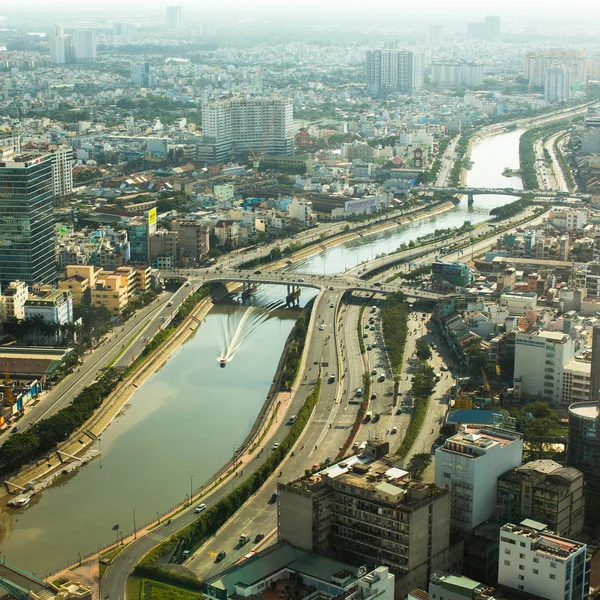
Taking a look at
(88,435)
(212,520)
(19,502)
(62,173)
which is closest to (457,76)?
(62,173)

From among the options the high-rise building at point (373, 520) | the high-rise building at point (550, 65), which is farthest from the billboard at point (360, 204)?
the high-rise building at point (550, 65)

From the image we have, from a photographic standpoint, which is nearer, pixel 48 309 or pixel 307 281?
pixel 48 309

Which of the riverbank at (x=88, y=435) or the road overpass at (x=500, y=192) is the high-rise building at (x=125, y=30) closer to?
the road overpass at (x=500, y=192)

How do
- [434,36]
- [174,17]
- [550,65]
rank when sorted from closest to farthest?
[550,65], [434,36], [174,17]

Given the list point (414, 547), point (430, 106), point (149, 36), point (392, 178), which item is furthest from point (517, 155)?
point (149, 36)

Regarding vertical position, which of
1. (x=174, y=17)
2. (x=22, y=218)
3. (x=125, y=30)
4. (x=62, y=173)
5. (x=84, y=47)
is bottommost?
(x=62, y=173)

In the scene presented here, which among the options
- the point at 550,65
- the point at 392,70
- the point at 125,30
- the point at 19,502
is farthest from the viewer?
the point at 125,30

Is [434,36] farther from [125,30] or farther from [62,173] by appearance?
[62,173]
